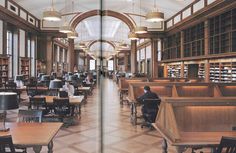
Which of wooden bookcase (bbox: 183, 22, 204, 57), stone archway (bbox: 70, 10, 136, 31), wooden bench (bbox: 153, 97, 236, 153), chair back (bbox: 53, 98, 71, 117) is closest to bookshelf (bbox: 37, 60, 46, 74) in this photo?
stone archway (bbox: 70, 10, 136, 31)

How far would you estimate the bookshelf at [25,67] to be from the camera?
1544 centimetres

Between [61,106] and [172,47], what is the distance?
11.6 m

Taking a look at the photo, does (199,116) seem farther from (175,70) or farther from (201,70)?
(175,70)

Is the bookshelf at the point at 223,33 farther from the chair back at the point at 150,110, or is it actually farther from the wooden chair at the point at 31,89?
the wooden chair at the point at 31,89

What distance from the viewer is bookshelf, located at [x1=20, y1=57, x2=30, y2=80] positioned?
15.4 m

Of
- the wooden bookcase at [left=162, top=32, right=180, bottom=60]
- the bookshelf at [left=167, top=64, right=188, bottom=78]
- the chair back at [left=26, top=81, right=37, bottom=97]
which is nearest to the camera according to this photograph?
the chair back at [left=26, top=81, right=37, bottom=97]

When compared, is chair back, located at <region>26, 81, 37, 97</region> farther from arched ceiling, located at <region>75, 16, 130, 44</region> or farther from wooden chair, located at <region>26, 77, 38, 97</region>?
arched ceiling, located at <region>75, 16, 130, 44</region>

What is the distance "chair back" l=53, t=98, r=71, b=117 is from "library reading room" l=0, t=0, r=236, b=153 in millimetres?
24

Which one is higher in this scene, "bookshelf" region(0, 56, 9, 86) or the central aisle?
"bookshelf" region(0, 56, 9, 86)

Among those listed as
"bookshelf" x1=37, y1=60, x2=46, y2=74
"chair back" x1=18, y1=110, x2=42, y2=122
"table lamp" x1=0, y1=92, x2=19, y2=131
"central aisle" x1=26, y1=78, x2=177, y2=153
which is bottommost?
"central aisle" x1=26, y1=78, x2=177, y2=153

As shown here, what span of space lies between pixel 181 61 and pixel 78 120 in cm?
852

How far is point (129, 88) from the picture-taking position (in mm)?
8750

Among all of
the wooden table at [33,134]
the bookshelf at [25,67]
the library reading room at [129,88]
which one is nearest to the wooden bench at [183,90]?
the library reading room at [129,88]

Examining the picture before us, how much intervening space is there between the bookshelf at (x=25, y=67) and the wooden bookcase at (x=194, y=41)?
343 inches
